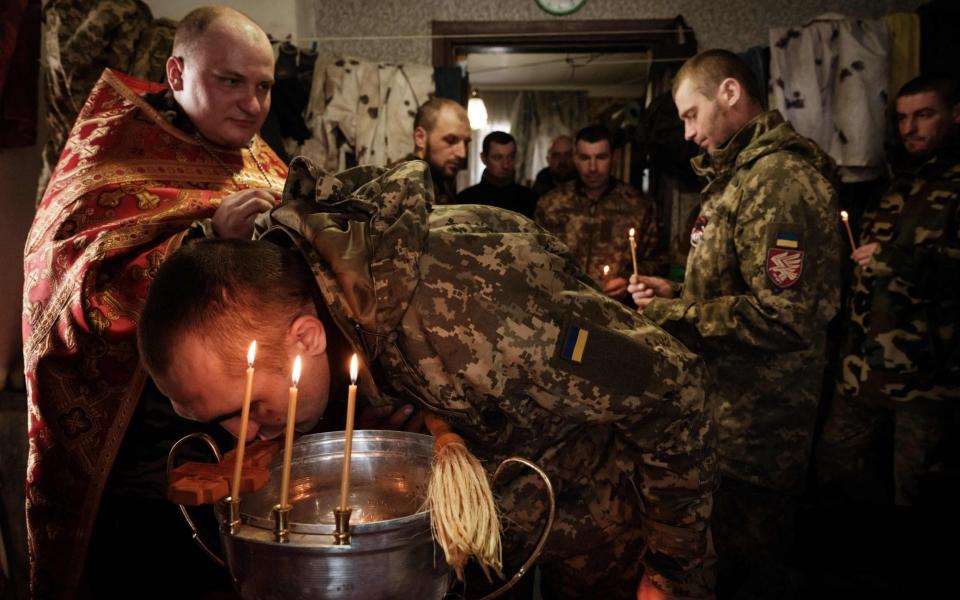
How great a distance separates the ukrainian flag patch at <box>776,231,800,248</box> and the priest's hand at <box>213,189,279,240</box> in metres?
1.55

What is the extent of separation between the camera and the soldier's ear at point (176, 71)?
2033mm

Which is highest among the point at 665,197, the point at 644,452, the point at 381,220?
the point at 665,197

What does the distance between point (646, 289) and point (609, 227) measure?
4.98 feet

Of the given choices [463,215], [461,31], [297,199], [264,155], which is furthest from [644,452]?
[461,31]

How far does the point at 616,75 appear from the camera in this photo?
8789 millimetres

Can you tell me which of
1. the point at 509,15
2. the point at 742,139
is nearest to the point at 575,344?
the point at 742,139

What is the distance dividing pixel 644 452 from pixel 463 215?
22.8 inches

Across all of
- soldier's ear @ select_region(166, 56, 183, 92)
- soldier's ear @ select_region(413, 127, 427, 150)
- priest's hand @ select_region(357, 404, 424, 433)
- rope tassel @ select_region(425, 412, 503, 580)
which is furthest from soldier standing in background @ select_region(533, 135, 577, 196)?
rope tassel @ select_region(425, 412, 503, 580)

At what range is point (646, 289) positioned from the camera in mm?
2418

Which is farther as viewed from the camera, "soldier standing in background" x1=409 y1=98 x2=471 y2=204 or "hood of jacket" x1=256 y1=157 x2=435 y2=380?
"soldier standing in background" x1=409 y1=98 x2=471 y2=204

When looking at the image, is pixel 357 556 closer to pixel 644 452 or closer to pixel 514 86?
pixel 644 452

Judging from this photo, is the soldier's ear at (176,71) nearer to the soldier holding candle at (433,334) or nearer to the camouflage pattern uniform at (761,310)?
the soldier holding candle at (433,334)

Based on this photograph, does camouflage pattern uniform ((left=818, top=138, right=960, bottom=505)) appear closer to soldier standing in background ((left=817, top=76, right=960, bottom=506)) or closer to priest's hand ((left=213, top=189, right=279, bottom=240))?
soldier standing in background ((left=817, top=76, right=960, bottom=506))

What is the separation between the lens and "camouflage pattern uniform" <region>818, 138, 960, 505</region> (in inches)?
101
